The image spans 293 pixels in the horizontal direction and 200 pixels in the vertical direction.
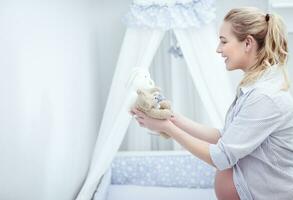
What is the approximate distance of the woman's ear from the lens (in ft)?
4.40

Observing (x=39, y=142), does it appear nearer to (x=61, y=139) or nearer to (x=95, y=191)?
(x=61, y=139)

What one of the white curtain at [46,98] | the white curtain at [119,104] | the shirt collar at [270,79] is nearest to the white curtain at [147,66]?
the white curtain at [119,104]

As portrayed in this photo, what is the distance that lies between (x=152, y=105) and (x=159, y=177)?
1.18 meters

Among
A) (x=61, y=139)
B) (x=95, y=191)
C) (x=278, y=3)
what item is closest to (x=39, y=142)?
(x=61, y=139)

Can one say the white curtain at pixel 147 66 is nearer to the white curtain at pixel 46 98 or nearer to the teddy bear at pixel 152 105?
the white curtain at pixel 46 98

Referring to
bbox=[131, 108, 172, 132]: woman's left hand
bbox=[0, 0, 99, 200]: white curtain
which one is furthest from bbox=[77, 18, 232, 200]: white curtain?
bbox=[131, 108, 172, 132]: woman's left hand

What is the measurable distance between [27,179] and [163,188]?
103cm

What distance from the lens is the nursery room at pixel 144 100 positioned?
1.31 meters

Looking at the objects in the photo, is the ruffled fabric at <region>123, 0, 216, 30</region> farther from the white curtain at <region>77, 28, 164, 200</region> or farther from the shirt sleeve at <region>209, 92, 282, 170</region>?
the shirt sleeve at <region>209, 92, 282, 170</region>

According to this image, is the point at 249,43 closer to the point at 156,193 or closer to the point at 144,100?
the point at 144,100

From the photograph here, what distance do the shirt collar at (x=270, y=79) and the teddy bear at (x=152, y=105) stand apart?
11.9 inches

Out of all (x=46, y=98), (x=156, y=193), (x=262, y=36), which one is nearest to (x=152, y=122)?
(x=262, y=36)

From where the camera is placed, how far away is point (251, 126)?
4.06 ft

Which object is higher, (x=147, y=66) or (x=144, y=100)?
(x=144, y=100)
